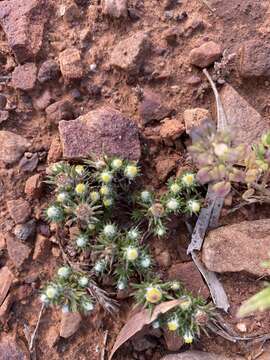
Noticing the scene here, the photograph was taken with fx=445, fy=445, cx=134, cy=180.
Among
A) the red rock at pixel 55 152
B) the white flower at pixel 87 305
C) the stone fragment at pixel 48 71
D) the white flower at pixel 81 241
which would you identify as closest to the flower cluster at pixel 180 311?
the white flower at pixel 87 305

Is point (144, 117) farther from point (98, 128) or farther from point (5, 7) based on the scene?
point (5, 7)

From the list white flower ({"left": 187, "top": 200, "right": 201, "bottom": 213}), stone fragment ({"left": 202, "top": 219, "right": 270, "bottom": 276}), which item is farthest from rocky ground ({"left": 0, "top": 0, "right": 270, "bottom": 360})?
white flower ({"left": 187, "top": 200, "right": 201, "bottom": 213})

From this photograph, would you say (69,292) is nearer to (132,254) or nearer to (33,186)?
(132,254)

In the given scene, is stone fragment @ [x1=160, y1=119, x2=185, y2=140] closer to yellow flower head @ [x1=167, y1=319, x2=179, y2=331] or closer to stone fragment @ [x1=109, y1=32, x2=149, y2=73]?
stone fragment @ [x1=109, y1=32, x2=149, y2=73]

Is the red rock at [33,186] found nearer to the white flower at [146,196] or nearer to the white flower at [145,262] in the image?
the white flower at [146,196]

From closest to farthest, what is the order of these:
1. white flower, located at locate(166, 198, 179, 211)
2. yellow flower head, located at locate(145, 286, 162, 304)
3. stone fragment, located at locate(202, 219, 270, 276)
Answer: yellow flower head, located at locate(145, 286, 162, 304)
white flower, located at locate(166, 198, 179, 211)
stone fragment, located at locate(202, 219, 270, 276)

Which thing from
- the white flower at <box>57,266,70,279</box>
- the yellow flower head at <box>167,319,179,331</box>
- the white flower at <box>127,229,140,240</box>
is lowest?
the yellow flower head at <box>167,319,179,331</box>
